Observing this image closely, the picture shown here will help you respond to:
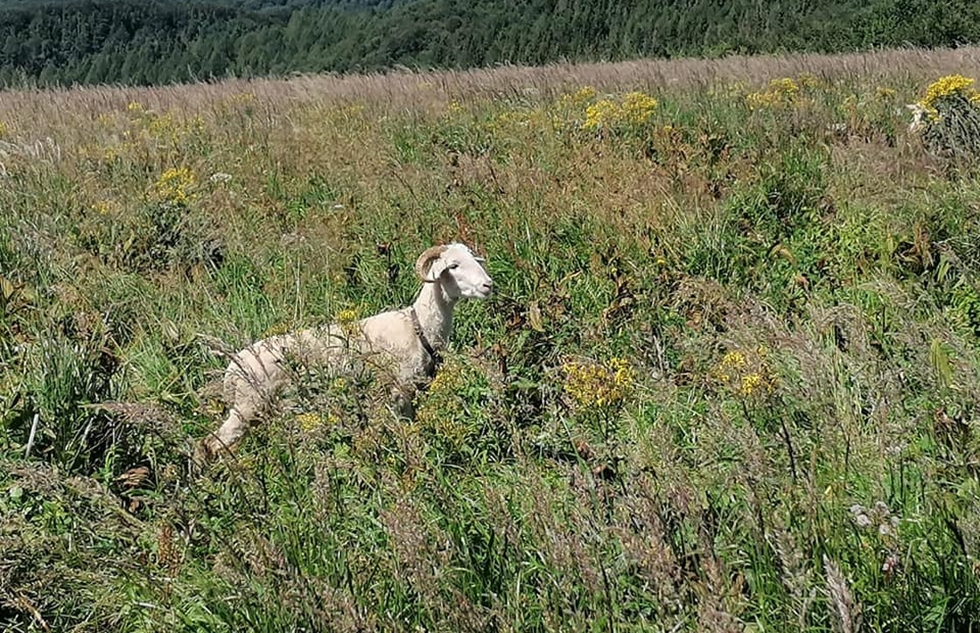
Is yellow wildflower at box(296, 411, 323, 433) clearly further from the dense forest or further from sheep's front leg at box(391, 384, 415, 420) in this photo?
the dense forest

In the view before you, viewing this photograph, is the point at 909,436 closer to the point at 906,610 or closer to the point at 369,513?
the point at 906,610

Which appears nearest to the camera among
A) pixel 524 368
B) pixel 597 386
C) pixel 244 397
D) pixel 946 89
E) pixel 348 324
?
pixel 597 386

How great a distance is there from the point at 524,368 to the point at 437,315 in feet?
2.29

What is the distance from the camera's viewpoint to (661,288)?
4.30 m

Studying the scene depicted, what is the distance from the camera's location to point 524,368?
3633mm

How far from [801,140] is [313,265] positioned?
386 centimetres

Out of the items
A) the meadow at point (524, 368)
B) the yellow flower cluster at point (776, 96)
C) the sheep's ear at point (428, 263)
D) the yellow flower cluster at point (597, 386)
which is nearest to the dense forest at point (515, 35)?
the yellow flower cluster at point (776, 96)

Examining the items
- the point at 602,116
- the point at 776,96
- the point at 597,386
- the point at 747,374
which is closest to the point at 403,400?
the point at 597,386

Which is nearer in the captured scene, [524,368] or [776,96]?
[524,368]

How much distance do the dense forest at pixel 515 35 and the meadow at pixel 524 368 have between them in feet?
79.2

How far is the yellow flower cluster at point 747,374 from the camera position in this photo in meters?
2.21

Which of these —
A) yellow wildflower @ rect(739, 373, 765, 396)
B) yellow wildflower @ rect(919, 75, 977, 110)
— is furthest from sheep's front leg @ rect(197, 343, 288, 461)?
yellow wildflower @ rect(919, 75, 977, 110)

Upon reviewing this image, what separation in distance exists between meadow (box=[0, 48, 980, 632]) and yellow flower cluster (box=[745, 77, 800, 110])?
47mm

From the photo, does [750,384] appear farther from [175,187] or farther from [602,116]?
[602,116]
